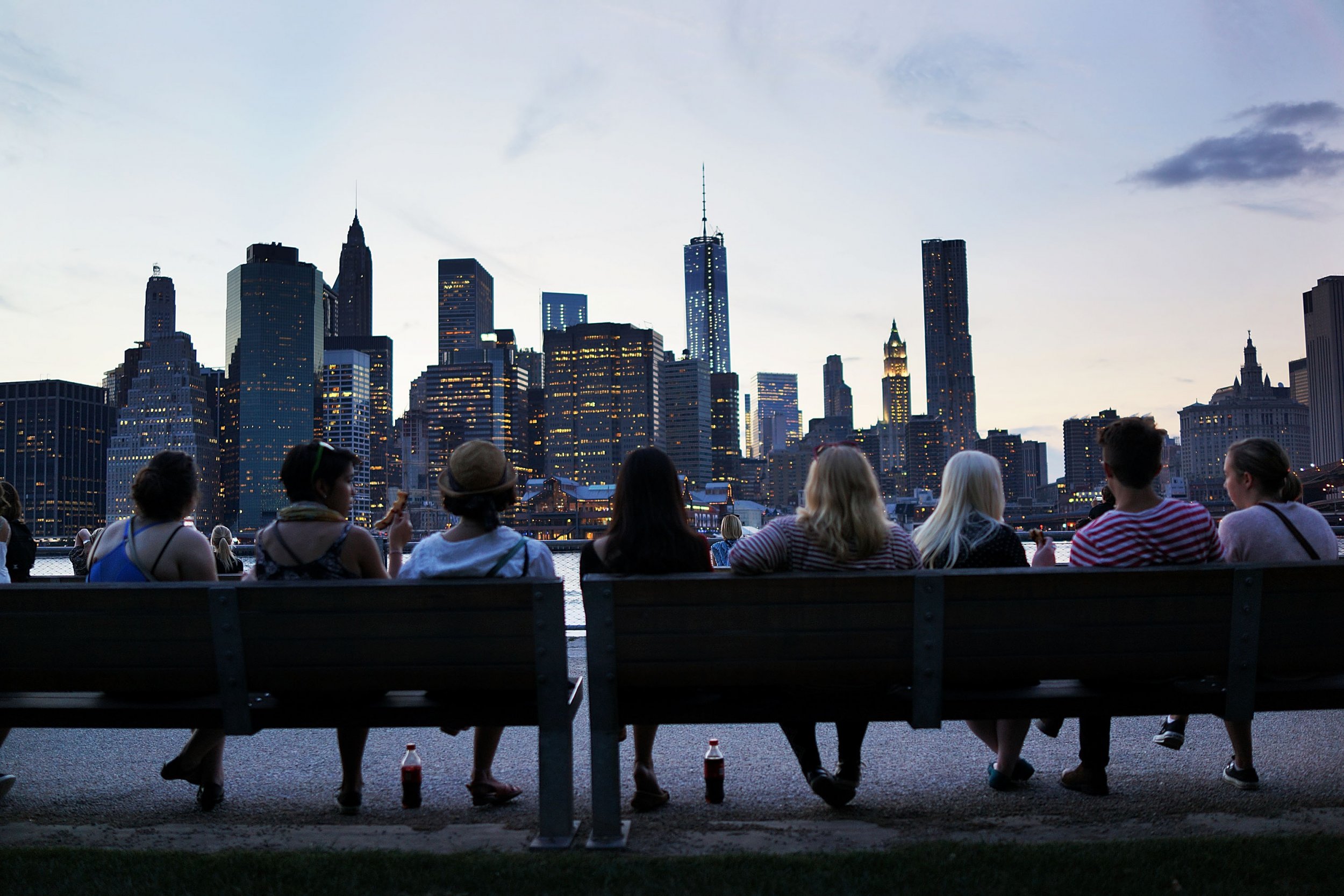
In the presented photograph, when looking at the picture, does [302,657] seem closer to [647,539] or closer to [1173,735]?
[647,539]

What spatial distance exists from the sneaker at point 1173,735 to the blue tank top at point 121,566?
17.5 feet

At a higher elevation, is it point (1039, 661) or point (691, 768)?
point (1039, 661)

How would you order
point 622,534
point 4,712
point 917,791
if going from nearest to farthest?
point 4,712, point 622,534, point 917,791

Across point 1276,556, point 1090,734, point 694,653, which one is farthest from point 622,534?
point 1276,556

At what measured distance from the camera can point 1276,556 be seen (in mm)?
4672

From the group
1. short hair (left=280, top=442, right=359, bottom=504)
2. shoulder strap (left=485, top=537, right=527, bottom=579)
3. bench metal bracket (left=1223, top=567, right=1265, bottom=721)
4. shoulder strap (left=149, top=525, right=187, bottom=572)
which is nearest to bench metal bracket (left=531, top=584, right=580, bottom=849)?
shoulder strap (left=485, top=537, right=527, bottom=579)

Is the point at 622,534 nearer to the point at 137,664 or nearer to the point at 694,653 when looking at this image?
the point at 694,653

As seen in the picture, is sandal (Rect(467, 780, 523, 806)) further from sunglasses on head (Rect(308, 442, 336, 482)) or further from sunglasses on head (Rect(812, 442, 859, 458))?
sunglasses on head (Rect(812, 442, 859, 458))

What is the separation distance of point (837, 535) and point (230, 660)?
256cm

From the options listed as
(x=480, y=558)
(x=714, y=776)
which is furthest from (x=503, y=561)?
(x=714, y=776)

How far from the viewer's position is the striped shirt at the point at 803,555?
13.6ft

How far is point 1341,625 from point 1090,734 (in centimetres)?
119

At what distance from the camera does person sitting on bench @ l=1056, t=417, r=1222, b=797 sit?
4410mm

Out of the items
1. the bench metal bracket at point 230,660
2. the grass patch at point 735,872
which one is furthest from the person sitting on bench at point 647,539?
the bench metal bracket at point 230,660
